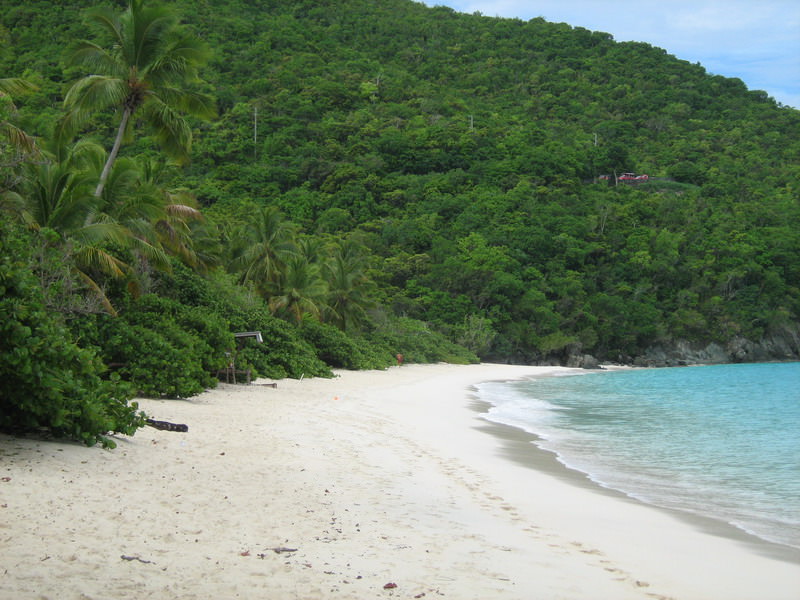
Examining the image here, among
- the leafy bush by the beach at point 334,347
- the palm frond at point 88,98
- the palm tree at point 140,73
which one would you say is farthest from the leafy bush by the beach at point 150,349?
the leafy bush by the beach at point 334,347

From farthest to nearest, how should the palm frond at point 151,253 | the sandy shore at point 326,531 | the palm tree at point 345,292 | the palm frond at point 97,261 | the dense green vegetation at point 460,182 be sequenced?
the dense green vegetation at point 460,182, the palm tree at point 345,292, the palm frond at point 151,253, the palm frond at point 97,261, the sandy shore at point 326,531

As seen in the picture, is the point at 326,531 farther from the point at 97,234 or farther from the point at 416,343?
the point at 416,343

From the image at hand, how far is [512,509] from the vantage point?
21.3ft

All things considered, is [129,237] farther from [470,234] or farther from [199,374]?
[470,234]

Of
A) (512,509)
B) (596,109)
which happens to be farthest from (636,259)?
(512,509)

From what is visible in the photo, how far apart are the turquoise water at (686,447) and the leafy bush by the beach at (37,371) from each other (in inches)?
235

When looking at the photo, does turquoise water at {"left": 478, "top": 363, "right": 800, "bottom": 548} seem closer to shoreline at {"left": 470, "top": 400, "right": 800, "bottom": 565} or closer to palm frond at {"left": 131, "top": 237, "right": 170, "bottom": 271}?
shoreline at {"left": 470, "top": 400, "right": 800, "bottom": 565}

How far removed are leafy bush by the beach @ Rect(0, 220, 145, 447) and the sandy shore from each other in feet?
0.82

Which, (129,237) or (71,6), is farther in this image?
(71,6)

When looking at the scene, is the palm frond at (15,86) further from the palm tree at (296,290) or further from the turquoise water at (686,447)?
the palm tree at (296,290)

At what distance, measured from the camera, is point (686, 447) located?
1246 cm

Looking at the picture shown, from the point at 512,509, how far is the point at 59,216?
10.2m

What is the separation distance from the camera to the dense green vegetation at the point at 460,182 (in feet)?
123

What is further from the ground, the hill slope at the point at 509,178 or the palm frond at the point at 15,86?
the hill slope at the point at 509,178
